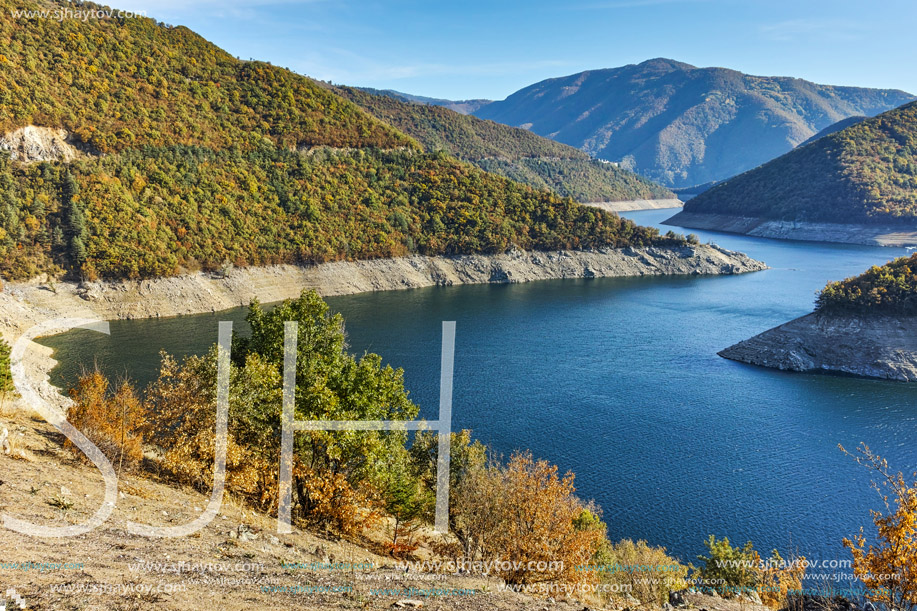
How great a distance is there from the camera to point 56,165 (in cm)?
8012

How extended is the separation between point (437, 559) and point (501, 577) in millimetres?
3547

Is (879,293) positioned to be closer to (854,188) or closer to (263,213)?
(263,213)

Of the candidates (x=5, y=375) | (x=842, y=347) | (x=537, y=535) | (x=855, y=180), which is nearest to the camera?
(x=537, y=535)

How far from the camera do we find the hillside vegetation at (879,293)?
61.6 meters

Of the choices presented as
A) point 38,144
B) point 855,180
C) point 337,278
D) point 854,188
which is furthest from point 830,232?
point 38,144

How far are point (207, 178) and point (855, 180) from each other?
17584cm

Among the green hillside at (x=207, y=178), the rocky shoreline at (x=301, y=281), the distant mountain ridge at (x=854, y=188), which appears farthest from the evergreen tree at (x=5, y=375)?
the distant mountain ridge at (x=854, y=188)

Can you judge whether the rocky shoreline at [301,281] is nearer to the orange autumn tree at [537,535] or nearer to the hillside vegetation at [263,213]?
the hillside vegetation at [263,213]

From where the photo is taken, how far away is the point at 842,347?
6241 cm

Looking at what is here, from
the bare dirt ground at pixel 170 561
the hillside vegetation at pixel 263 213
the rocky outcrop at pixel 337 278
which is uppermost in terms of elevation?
the hillside vegetation at pixel 263 213

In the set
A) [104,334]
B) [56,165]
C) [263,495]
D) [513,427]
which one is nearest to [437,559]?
[263,495]

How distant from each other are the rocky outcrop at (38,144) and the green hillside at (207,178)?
1.16 m

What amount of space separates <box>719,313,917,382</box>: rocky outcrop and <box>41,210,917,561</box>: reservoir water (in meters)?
1.97

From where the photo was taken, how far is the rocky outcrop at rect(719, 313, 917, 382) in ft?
196
